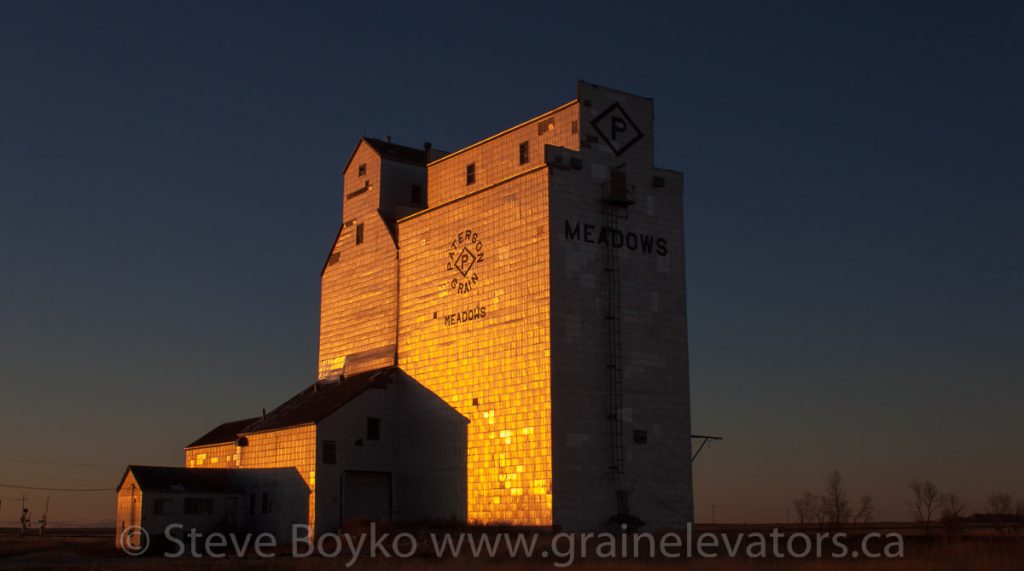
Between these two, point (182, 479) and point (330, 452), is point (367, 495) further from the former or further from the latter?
point (182, 479)

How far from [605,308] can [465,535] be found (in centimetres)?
1280

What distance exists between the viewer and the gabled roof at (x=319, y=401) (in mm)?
61625

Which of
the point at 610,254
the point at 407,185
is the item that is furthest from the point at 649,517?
the point at 407,185

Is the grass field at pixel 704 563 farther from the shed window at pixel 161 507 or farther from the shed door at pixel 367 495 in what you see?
the shed door at pixel 367 495

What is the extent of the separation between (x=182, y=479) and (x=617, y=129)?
30.9 metres

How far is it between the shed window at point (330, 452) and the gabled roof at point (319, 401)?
4.63 feet

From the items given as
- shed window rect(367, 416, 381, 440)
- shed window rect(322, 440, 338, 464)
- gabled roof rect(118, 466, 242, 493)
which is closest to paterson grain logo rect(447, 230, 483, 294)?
shed window rect(367, 416, 381, 440)

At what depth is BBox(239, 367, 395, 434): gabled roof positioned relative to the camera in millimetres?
61625

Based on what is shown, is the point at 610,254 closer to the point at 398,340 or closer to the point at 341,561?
the point at 398,340

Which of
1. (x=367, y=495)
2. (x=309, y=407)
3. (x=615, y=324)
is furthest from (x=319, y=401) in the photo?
(x=615, y=324)

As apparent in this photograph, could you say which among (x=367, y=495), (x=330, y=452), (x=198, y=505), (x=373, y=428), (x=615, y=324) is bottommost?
(x=198, y=505)

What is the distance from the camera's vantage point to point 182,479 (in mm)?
62781

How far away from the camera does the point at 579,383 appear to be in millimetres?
53156

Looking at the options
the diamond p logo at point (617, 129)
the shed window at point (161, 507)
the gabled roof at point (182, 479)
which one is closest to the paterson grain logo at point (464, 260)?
the diamond p logo at point (617, 129)
